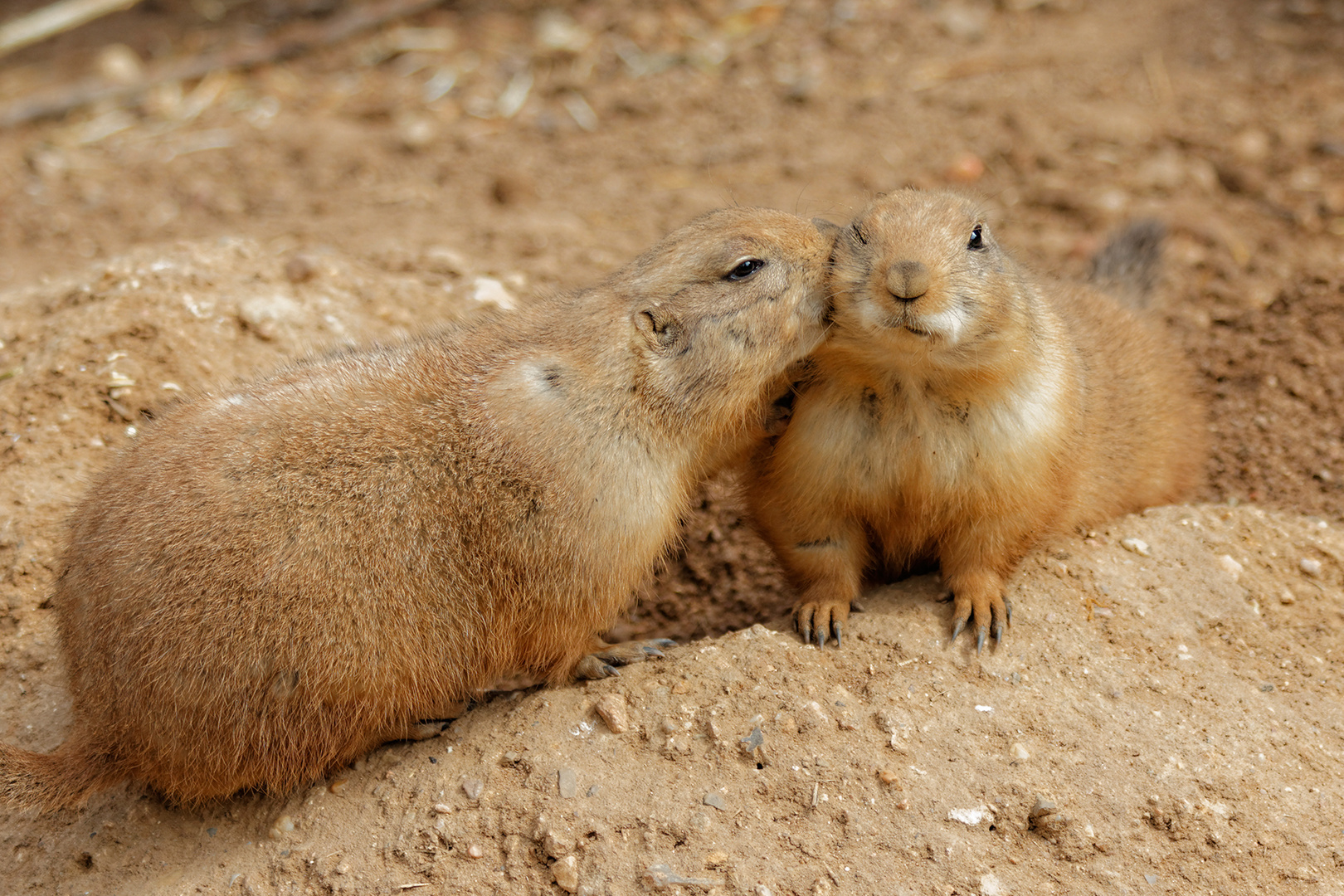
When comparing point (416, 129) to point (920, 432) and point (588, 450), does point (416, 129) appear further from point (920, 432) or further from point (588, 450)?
point (920, 432)

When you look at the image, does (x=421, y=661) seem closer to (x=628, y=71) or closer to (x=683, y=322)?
(x=683, y=322)

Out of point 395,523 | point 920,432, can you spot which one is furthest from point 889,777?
point 395,523

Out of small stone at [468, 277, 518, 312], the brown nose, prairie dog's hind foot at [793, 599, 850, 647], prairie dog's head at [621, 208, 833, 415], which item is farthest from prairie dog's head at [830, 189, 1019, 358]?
small stone at [468, 277, 518, 312]

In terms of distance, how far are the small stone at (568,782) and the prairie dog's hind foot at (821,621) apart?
3.52 ft

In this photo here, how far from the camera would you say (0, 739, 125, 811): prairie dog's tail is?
4.02 meters

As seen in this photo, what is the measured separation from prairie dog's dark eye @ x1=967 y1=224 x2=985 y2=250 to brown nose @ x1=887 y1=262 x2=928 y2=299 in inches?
19.3

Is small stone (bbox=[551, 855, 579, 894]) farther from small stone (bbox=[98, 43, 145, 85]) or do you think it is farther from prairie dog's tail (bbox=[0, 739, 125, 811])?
small stone (bbox=[98, 43, 145, 85])

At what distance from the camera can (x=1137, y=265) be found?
6602mm

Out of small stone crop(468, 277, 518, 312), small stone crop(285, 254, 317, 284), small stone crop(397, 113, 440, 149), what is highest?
small stone crop(285, 254, 317, 284)

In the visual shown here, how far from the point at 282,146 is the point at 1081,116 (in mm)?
6546

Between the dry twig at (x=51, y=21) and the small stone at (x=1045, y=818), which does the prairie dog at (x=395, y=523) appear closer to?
the small stone at (x=1045, y=818)

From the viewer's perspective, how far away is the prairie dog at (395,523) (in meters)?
3.86

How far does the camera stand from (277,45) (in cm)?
1129

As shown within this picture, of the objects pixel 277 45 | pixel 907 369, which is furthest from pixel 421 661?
pixel 277 45
